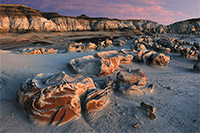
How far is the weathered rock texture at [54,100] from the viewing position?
1.83 metres

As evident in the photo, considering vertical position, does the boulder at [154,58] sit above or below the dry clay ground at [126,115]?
above

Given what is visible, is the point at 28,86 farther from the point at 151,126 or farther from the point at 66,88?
the point at 151,126

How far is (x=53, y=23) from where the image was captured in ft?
103

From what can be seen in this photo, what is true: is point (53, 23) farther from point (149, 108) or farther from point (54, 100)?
point (149, 108)

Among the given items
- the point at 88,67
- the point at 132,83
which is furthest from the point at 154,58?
the point at 88,67

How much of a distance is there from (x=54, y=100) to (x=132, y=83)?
1822mm

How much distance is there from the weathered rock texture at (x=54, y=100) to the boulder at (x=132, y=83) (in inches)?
32.4

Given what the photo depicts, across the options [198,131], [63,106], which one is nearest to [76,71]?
[63,106]

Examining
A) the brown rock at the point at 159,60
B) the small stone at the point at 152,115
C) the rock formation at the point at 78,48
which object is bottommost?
the rock formation at the point at 78,48

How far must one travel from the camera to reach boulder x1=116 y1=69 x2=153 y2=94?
8.96 feet

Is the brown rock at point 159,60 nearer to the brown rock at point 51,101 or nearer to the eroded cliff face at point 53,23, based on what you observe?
the brown rock at point 51,101

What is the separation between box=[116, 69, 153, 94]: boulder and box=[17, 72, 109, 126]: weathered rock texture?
2.70 ft

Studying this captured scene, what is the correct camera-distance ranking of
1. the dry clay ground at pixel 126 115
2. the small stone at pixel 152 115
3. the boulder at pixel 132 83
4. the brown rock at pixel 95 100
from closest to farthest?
the dry clay ground at pixel 126 115
the small stone at pixel 152 115
the brown rock at pixel 95 100
the boulder at pixel 132 83

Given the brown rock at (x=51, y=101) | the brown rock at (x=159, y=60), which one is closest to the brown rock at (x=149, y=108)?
the brown rock at (x=51, y=101)
